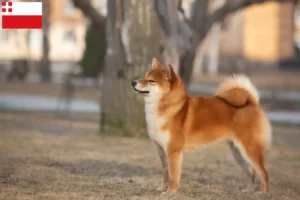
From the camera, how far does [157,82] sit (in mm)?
7484

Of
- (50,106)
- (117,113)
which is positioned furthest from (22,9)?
(50,106)

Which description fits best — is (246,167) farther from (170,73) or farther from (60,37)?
(60,37)

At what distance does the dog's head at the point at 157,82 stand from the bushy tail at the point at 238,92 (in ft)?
2.34

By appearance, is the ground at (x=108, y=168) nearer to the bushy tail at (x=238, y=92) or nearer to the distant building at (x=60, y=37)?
the bushy tail at (x=238, y=92)

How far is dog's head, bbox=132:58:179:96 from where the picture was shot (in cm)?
741

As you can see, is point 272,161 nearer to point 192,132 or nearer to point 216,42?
point 192,132

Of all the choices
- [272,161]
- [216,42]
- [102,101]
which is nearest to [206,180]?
[272,161]

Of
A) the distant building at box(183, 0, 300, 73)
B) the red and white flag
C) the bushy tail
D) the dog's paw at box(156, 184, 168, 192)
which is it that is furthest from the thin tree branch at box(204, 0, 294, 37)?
the distant building at box(183, 0, 300, 73)

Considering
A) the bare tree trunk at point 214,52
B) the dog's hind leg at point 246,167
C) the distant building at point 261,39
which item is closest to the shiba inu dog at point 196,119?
the dog's hind leg at point 246,167

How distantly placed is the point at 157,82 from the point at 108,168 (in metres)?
2.58

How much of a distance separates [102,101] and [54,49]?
39.6 metres

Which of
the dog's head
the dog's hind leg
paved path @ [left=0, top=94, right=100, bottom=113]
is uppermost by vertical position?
the dog's head

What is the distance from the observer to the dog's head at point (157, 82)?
7.41 meters

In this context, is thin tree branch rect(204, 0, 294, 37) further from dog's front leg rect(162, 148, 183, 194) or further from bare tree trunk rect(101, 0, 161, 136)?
A: dog's front leg rect(162, 148, 183, 194)
